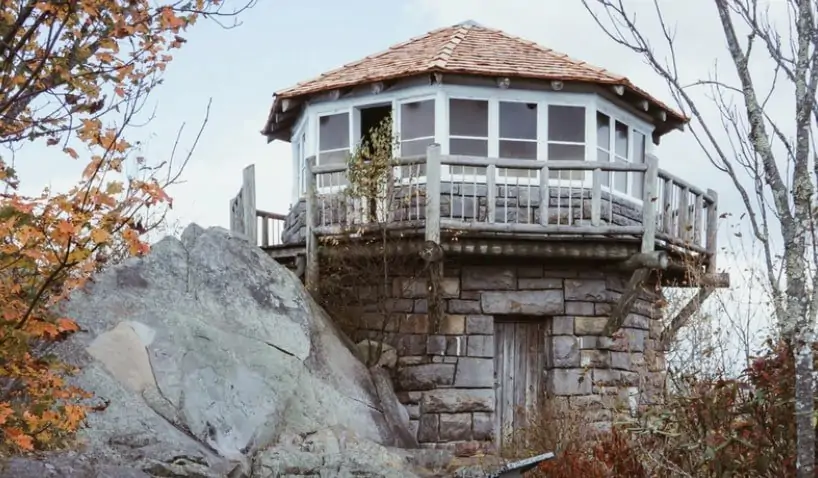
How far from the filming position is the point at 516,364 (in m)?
14.3

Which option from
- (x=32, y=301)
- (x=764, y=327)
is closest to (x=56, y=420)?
(x=32, y=301)

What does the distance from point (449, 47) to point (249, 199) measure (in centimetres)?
370

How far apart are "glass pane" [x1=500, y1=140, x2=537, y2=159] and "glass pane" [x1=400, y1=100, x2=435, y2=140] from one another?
1012 mm

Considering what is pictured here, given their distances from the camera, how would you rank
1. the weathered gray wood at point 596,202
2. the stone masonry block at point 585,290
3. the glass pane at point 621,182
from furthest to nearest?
the glass pane at point 621,182 → the stone masonry block at point 585,290 → the weathered gray wood at point 596,202

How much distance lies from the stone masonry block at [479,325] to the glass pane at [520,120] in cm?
267

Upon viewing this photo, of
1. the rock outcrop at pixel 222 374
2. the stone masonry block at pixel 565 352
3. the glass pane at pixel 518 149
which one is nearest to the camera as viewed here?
the rock outcrop at pixel 222 374

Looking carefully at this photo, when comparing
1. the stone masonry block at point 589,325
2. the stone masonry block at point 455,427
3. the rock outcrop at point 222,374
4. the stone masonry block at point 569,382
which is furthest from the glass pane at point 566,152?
the rock outcrop at point 222,374

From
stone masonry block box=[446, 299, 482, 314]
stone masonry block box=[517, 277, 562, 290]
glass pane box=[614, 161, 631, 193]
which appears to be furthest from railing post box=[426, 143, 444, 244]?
glass pane box=[614, 161, 631, 193]

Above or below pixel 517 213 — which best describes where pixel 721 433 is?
below

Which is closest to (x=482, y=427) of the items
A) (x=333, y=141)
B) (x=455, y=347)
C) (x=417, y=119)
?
(x=455, y=347)

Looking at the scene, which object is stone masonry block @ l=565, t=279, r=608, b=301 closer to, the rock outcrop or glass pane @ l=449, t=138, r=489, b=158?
glass pane @ l=449, t=138, r=489, b=158

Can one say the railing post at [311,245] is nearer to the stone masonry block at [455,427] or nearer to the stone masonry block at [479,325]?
the stone masonry block at [479,325]

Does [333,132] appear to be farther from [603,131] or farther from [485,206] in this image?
[603,131]

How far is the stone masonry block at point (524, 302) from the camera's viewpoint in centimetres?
1386
